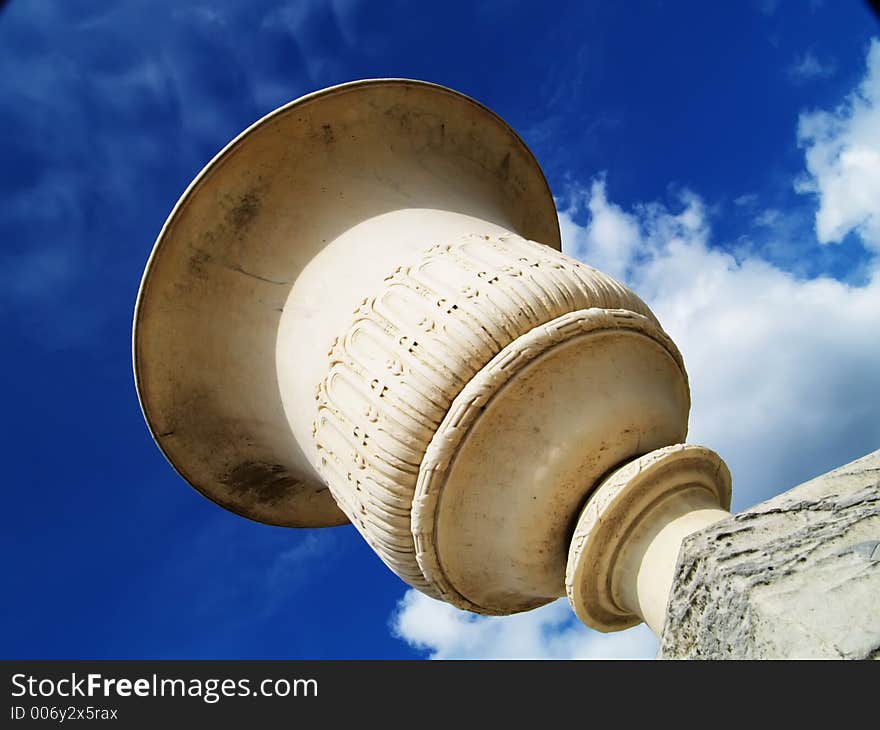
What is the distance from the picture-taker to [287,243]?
5184 mm

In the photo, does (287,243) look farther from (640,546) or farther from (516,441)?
(640,546)

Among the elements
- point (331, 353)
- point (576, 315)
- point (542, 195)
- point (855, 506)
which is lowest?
point (855, 506)

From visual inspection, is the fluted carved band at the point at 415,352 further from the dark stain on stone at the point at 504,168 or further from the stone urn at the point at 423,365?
the dark stain on stone at the point at 504,168

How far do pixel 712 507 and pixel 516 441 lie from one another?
132cm

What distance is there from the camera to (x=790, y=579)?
8.82ft

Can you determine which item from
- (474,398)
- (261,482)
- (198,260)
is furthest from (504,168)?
(261,482)

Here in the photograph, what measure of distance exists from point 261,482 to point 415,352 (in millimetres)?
3093

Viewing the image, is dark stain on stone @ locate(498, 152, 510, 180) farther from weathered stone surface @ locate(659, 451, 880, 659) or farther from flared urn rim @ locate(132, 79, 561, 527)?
weathered stone surface @ locate(659, 451, 880, 659)

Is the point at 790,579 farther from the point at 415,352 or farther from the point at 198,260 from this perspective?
the point at 198,260

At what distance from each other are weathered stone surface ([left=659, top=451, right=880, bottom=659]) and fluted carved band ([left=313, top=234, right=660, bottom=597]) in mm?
1529

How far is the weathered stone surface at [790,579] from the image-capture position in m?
2.46

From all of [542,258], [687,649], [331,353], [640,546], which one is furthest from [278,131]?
[687,649]

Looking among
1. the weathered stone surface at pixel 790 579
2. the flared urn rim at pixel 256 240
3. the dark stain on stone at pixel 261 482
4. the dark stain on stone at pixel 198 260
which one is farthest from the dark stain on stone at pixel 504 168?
the weathered stone surface at pixel 790 579

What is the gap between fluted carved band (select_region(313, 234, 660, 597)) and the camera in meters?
3.89
